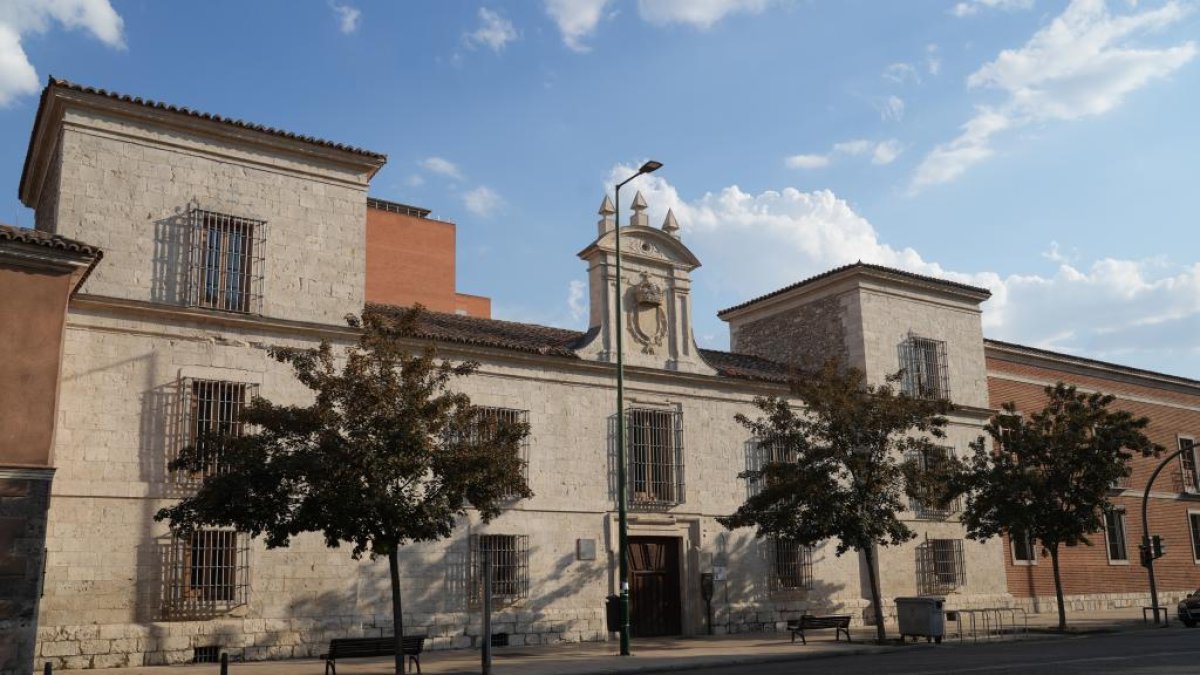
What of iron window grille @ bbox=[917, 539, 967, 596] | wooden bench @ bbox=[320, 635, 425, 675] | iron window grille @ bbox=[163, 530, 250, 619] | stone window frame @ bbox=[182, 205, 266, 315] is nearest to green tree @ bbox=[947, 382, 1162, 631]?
iron window grille @ bbox=[917, 539, 967, 596]

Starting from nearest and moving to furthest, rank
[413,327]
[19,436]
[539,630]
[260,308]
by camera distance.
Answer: [19,436] → [413,327] → [260,308] → [539,630]

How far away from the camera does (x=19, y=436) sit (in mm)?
15430

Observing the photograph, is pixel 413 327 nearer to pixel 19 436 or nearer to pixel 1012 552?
pixel 19 436

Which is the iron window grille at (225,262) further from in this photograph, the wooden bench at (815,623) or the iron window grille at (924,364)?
the iron window grille at (924,364)

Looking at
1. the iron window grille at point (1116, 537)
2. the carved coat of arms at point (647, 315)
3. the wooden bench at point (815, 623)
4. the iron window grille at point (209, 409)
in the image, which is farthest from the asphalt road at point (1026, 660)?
the iron window grille at point (1116, 537)

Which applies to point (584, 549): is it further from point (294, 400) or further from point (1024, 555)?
point (1024, 555)

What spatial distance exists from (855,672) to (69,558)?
1308cm

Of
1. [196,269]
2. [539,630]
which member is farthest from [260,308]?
[539,630]

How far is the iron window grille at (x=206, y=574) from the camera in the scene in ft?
61.7

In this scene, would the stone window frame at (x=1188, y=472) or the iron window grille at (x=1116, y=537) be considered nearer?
the iron window grille at (x=1116, y=537)

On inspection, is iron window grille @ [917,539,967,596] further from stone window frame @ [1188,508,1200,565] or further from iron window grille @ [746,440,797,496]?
stone window frame @ [1188,508,1200,565]

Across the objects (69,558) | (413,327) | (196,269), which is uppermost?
(196,269)

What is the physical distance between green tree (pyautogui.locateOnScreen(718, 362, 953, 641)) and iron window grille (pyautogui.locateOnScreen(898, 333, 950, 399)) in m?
7.37

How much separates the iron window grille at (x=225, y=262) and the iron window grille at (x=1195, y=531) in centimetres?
3525
